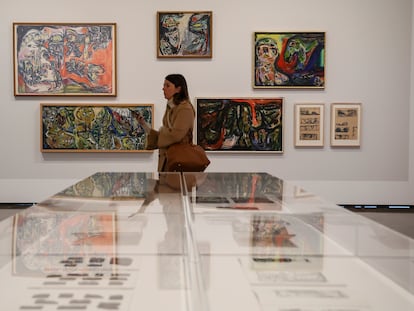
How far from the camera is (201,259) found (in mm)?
1456

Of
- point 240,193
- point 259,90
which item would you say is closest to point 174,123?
point 240,193

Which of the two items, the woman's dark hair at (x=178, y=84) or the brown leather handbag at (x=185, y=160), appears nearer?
the brown leather handbag at (x=185, y=160)

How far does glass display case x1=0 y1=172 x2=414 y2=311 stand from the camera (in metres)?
1.14

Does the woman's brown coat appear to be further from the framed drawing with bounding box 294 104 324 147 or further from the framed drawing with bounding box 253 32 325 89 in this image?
the framed drawing with bounding box 294 104 324 147

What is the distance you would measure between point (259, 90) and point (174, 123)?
15.3ft

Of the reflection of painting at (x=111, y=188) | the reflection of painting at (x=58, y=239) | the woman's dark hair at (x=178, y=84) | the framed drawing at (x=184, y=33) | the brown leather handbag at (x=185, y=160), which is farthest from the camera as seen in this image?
the framed drawing at (x=184, y=33)

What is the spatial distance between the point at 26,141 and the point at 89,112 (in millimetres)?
1245

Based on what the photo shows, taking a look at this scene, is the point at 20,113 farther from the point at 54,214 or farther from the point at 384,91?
the point at 54,214

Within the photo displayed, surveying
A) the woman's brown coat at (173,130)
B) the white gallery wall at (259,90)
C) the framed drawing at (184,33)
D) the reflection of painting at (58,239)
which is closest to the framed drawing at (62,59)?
the white gallery wall at (259,90)

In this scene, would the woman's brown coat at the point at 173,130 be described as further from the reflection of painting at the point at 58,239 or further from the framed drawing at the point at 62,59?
the framed drawing at the point at 62,59

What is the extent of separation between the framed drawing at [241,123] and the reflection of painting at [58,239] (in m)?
7.55

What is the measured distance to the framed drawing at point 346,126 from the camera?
973 cm

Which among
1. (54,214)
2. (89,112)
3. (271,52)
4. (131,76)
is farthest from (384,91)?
(54,214)

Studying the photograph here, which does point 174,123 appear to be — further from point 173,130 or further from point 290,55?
point 290,55
